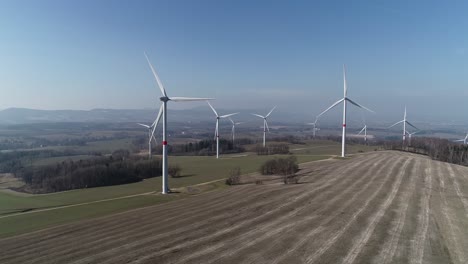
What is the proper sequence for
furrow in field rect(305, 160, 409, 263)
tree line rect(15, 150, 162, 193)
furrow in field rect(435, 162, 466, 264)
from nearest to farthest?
furrow in field rect(435, 162, 466, 264) < furrow in field rect(305, 160, 409, 263) < tree line rect(15, 150, 162, 193)

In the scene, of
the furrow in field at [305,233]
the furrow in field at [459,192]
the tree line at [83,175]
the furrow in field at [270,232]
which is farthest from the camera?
the tree line at [83,175]

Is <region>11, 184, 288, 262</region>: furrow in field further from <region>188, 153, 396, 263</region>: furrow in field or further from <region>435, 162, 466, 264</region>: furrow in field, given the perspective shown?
<region>435, 162, 466, 264</region>: furrow in field

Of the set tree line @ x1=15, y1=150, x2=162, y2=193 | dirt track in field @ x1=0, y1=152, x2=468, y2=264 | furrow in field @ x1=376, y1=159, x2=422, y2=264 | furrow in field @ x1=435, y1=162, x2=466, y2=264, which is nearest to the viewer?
furrow in field @ x1=435, y1=162, x2=466, y2=264

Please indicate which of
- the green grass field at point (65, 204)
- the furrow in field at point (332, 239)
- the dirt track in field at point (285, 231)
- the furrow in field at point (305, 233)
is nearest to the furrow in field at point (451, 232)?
the dirt track in field at point (285, 231)

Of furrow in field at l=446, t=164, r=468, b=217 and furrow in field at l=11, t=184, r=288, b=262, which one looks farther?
furrow in field at l=446, t=164, r=468, b=217

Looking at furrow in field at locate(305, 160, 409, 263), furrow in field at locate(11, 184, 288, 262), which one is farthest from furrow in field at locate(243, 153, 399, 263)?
furrow in field at locate(11, 184, 288, 262)

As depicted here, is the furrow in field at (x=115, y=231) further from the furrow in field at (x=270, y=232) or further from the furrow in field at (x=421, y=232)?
the furrow in field at (x=421, y=232)

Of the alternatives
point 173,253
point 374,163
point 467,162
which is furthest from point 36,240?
point 467,162

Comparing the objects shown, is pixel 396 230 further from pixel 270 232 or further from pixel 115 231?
pixel 115 231

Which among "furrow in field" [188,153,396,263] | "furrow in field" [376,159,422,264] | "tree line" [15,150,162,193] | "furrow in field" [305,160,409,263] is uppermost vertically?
"furrow in field" [376,159,422,264]

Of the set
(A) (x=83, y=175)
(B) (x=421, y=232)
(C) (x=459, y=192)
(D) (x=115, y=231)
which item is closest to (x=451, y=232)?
(B) (x=421, y=232)
